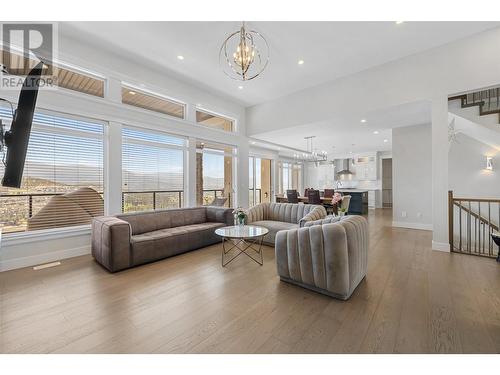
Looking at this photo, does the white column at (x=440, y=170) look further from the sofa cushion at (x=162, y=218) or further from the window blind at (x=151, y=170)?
the window blind at (x=151, y=170)

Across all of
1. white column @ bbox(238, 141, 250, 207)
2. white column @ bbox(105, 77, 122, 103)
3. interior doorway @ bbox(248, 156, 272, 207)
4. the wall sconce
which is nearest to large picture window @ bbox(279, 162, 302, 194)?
interior doorway @ bbox(248, 156, 272, 207)

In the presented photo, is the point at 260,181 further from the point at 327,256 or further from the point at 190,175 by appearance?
the point at 327,256

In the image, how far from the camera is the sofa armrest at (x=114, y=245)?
9.52 feet

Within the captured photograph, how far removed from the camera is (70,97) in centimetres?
342

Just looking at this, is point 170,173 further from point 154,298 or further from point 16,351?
point 16,351

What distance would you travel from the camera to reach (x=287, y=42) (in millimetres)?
3490

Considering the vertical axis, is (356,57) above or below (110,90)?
above

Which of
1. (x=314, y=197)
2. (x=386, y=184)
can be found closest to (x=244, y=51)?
(x=314, y=197)

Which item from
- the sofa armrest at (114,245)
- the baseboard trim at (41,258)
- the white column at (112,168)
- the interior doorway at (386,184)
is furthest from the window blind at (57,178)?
the interior doorway at (386,184)

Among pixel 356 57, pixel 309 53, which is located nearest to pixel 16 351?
pixel 309 53

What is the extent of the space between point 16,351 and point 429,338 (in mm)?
2993

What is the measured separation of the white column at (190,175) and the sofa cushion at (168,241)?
110 cm

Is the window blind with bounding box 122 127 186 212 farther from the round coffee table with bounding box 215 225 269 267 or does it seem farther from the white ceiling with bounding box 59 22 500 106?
the round coffee table with bounding box 215 225 269 267

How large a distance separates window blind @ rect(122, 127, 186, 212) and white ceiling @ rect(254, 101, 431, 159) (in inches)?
109
